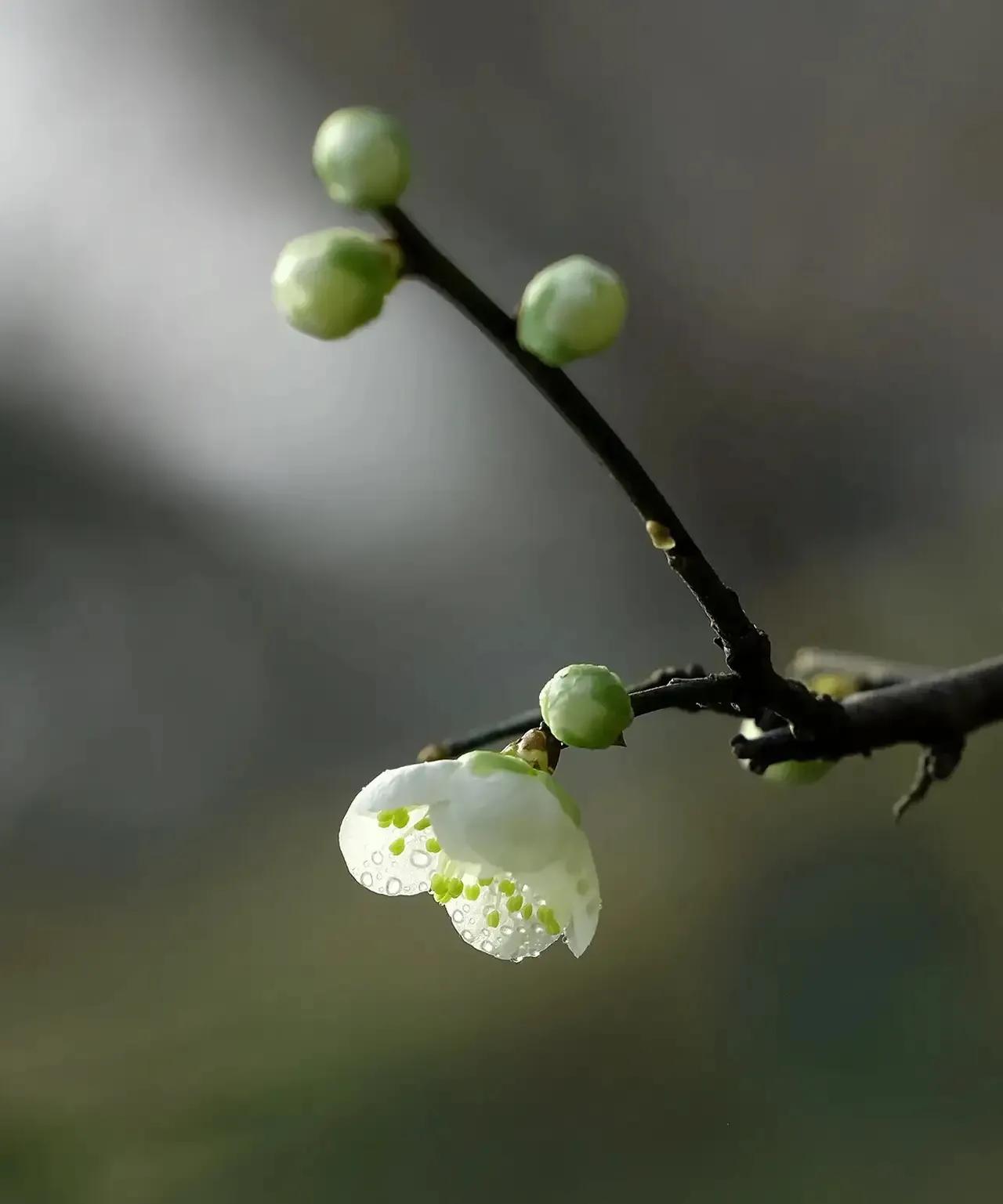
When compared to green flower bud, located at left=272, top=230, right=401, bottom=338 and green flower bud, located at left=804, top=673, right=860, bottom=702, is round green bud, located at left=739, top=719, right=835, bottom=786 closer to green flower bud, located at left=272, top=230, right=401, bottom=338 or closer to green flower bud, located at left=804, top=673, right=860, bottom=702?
green flower bud, located at left=804, top=673, right=860, bottom=702

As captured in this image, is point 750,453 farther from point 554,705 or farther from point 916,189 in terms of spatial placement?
point 554,705

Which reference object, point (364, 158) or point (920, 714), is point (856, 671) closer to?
point (920, 714)

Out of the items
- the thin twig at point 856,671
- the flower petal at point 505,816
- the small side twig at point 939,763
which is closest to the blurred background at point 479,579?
the thin twig at point 856,671

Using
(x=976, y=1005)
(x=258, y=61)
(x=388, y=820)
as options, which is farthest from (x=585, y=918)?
(x=258, y=61)

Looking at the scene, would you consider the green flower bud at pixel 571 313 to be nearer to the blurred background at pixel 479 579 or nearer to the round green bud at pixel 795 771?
the round green bud at pixel 795 771

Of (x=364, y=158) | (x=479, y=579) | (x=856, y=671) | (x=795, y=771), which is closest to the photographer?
(x=364, y=158)

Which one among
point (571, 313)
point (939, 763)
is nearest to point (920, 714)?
point (939, 763)
